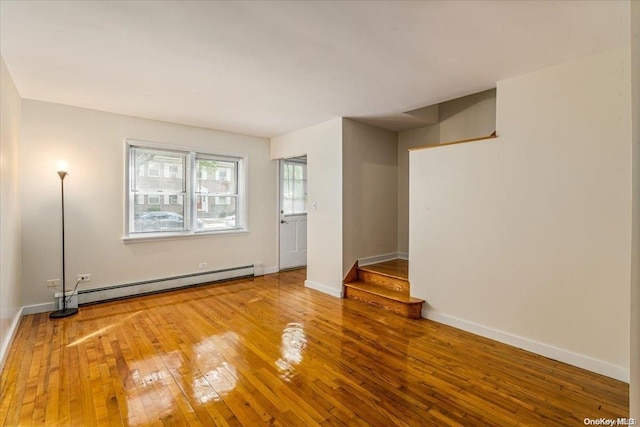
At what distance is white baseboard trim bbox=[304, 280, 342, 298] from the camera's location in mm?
4297

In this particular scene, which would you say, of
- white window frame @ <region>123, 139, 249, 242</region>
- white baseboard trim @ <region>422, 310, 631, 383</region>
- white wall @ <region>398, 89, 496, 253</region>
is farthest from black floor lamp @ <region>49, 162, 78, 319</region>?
white wall @ <region>398, 89, 496, 253</region>

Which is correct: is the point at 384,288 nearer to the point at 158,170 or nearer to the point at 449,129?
the point at 449,129

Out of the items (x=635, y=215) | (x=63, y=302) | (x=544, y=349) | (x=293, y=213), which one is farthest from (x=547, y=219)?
(x=63, y=302)

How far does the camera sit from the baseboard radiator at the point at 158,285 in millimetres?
3932

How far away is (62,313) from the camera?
350 cm

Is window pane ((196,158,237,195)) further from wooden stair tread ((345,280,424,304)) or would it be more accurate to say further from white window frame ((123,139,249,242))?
wooden stair tread ((345,280,424,304))

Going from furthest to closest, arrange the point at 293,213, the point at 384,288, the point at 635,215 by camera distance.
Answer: the point at 293,213, the point at 384,288, the point at 635,215

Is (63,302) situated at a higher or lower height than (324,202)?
lower

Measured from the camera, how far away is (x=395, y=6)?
1.87 meters

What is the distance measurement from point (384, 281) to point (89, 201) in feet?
13.0

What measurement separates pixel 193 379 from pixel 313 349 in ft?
3.26

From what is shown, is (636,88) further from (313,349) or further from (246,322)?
(246,322)

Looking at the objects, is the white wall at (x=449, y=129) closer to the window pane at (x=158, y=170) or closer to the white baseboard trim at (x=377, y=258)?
the white baseboard trim at (x=377, y=258)

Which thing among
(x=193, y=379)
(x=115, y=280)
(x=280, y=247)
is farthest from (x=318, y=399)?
(x=280, y=247)
